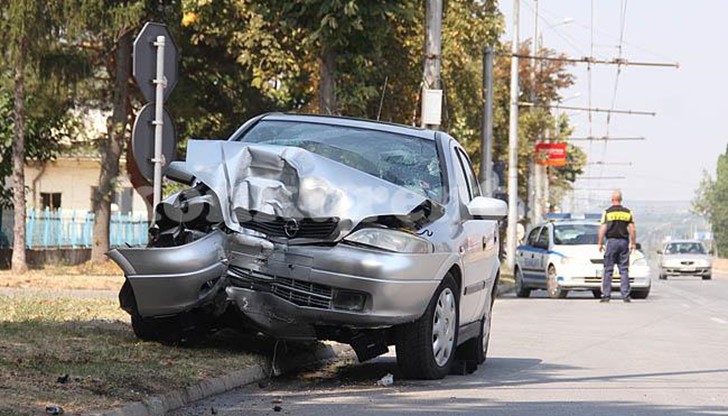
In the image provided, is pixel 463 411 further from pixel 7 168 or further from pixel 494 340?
pixel 7 168

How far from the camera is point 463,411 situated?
8.98 m

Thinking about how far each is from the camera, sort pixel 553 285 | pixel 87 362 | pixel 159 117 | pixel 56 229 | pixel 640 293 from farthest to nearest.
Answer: pixel 56 229 → pixel 640 293 → pixel 553 285 → pixel 159 117 → pixel 87 362

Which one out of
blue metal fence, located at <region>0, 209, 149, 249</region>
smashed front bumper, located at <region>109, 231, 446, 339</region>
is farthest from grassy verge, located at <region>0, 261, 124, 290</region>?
smashed front bumper, located at <region>109, 231, 446, 339</region>

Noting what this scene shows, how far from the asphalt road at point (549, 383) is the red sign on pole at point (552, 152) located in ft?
132

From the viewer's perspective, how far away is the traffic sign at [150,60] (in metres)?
12.7

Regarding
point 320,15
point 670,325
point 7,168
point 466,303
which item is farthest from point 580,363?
point 7,168

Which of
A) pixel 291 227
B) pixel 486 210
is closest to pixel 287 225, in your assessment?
pixel 291 227

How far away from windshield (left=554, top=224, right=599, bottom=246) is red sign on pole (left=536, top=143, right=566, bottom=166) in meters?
30.0

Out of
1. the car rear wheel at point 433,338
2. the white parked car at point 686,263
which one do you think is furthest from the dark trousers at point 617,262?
the white parked car at point 686,263

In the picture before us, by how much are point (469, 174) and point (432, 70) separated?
42.8 feet

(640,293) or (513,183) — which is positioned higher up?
(513,183)

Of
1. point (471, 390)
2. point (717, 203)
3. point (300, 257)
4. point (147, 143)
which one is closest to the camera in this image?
point (300, 257)

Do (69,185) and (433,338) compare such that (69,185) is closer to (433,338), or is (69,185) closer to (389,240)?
(433,338)

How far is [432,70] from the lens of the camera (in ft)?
83.7
